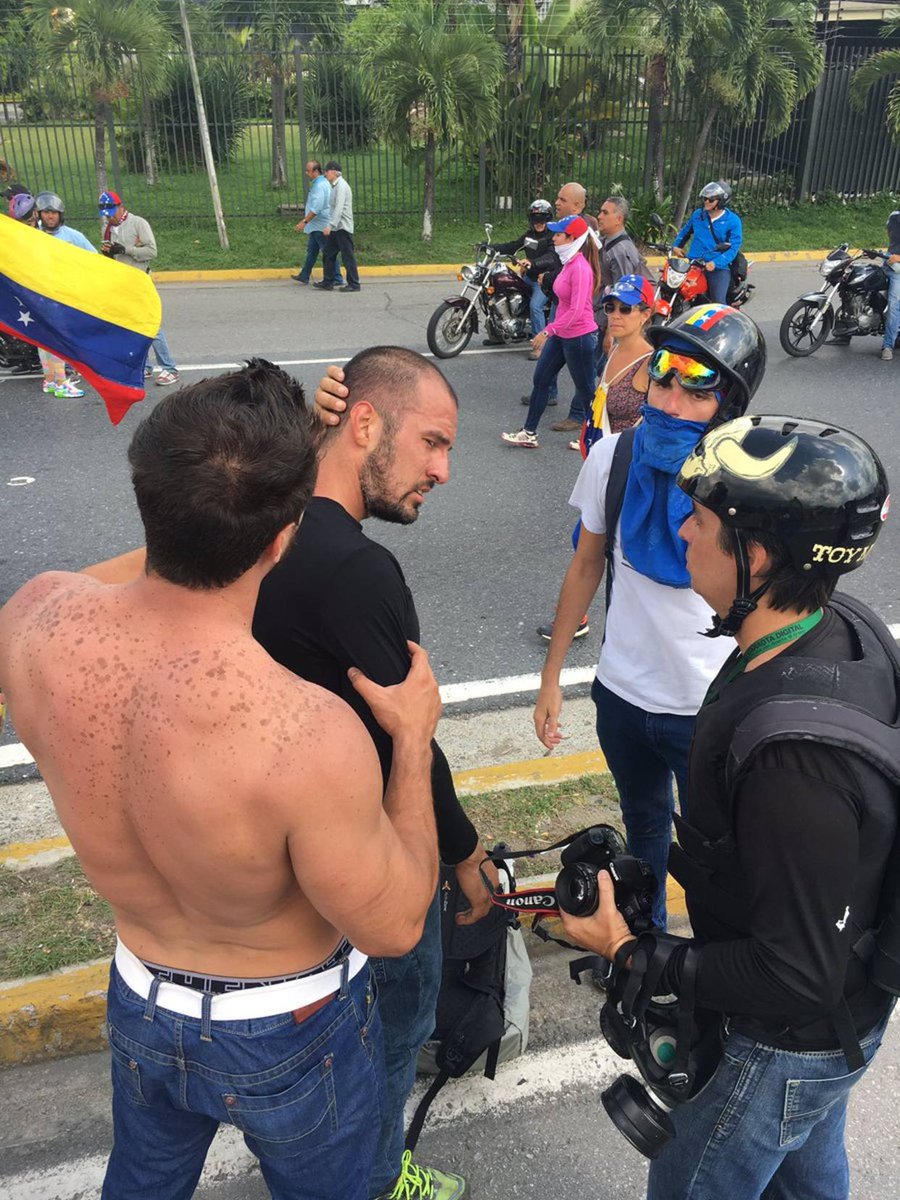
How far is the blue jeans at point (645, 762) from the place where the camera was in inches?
109

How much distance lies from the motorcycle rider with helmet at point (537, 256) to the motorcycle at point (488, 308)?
0.24 ft

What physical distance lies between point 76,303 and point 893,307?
9.55 m

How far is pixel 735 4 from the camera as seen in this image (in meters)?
16.2

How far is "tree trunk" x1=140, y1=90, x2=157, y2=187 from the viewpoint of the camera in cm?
1749

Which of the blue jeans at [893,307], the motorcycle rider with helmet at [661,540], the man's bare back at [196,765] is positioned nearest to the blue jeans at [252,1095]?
the man's bare back at [196,765]

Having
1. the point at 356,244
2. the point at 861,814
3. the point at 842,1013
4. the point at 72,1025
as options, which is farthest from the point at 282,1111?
the point at 356,244

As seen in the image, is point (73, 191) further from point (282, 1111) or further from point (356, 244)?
point (282, 1111)

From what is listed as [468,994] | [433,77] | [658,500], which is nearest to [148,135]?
[433,77]

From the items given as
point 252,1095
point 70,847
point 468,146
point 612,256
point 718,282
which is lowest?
point 70,847

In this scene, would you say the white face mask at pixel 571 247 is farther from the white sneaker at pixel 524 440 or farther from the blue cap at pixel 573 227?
the white sneaker at pixel 524 440

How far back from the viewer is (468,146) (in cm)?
1648

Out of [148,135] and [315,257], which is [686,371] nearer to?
A: [315,257]

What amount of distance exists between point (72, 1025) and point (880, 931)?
2.21 metres

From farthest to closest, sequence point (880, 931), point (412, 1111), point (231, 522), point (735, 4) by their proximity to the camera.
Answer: point (735, 4) < point (412, 1111) < point (880, 931) < point (231, 522)
